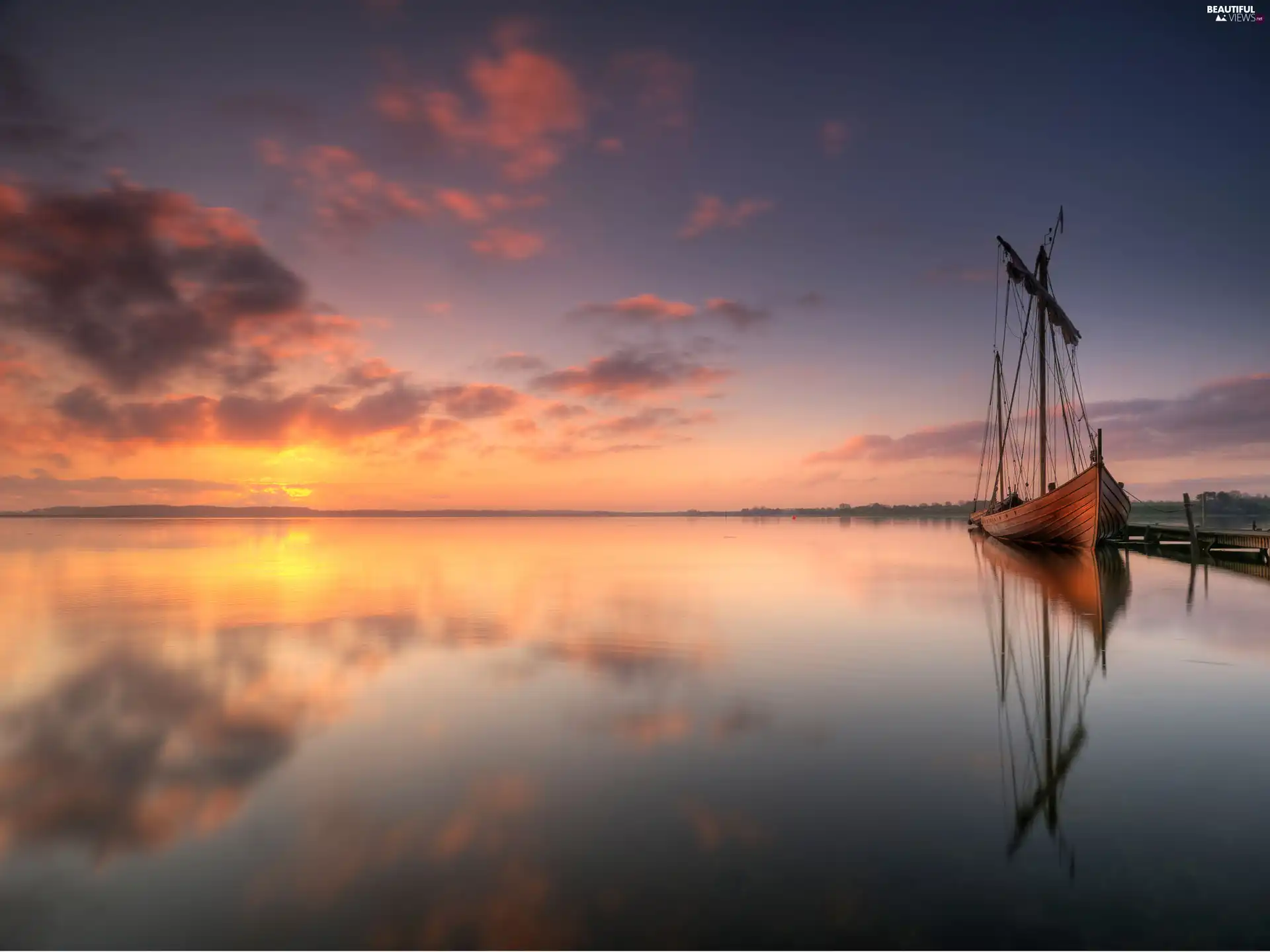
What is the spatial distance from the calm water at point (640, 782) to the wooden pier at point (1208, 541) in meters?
25.1

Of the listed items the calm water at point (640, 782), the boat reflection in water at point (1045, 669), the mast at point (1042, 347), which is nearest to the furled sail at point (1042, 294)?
the mast at point (1042, 347)

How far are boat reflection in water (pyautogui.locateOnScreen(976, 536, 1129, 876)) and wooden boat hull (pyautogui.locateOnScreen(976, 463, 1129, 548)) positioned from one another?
9.10 meters

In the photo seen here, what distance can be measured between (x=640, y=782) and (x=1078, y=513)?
4355cm

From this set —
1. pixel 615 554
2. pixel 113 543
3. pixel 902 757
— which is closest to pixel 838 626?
pixel 902 757

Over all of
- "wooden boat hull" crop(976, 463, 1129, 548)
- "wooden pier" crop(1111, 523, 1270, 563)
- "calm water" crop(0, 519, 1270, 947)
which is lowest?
"calm water" crop(0, 519, 1270, 947)

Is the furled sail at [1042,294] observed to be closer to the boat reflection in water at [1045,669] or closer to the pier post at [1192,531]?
the pier post at [1192,531]

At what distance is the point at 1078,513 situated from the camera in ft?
135

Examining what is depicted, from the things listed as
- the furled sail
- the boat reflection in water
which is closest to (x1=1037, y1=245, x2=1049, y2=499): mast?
the furled sail

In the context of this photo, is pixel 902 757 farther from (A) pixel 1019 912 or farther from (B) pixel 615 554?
(B) pixel 615 554

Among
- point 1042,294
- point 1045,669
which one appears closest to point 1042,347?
point 1042,294

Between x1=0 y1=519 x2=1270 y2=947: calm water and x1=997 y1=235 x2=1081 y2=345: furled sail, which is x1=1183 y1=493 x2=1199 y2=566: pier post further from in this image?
x1=0 y1=519 x2=1270 y2=947: calm water

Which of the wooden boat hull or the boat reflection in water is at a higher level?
the wooden boat hull

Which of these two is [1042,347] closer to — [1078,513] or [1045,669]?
[1078,513]

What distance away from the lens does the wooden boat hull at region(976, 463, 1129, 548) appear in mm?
38438
